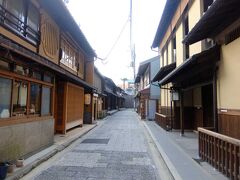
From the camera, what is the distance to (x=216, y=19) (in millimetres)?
7941

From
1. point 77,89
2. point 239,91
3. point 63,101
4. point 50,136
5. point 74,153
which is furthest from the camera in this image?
point 77,89

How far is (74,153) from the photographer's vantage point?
10734 millimetres

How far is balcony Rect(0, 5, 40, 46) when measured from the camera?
7.72 m

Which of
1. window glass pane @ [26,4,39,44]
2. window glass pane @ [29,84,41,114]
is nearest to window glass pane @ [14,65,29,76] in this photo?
window glass pane @ [29,84,41,114]

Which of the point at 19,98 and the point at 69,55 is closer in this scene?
the point at 19,98

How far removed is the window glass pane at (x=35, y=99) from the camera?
988cm

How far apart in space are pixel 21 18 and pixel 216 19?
5.83 metres

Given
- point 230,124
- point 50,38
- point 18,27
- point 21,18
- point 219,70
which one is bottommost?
point 230,124

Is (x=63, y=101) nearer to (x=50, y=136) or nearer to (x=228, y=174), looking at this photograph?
(x=50, y=136)

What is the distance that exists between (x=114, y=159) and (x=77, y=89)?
10216 mm

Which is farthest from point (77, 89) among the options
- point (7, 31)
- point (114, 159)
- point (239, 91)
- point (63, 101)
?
point (239, 91)

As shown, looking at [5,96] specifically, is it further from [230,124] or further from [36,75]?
[230,124]

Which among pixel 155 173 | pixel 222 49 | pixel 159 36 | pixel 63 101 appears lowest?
pixel 155 173

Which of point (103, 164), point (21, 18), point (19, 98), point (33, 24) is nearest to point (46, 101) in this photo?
point (19, 98)
